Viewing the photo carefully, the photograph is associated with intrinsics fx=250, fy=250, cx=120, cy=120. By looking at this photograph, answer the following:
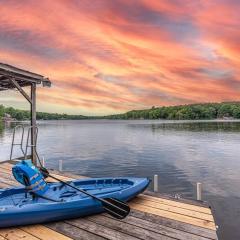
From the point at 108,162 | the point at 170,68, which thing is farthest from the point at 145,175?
the point at 170,68

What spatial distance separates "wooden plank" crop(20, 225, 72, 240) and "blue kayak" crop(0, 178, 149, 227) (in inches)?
4.4

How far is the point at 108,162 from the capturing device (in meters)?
22.6

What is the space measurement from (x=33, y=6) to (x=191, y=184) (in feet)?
47.5

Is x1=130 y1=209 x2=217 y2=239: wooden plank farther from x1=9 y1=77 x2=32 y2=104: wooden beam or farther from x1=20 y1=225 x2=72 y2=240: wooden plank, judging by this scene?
x1=9 y1=77 x2=32 y2=104: wooden beam

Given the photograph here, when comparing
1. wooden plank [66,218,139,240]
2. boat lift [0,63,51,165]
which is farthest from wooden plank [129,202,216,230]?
boat lift [0,63,51,165]

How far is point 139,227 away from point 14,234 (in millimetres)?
2371

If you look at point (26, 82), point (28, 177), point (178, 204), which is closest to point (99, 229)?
point (28, 177)

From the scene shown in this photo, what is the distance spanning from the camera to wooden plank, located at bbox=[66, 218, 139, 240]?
4516mm

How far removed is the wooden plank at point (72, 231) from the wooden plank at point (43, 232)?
10 centimetres

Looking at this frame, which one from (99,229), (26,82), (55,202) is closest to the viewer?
(99,229)

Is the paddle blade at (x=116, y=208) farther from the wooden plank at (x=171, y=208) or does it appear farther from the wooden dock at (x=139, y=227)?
the wooden plank at (x=171, y=208)

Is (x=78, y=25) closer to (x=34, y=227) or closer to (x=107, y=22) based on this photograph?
(x=107, y=22)

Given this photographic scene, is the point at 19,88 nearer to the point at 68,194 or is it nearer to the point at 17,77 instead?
the point at 17,77

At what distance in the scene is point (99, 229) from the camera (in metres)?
4.83
